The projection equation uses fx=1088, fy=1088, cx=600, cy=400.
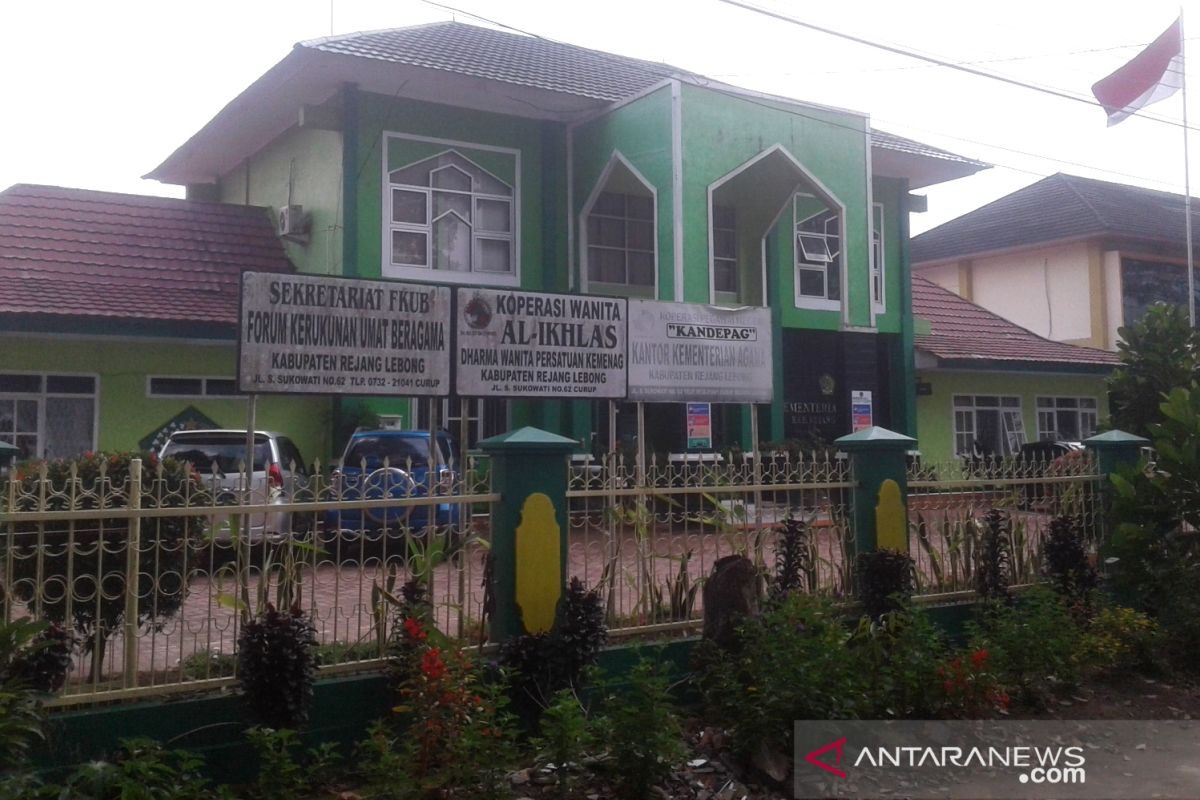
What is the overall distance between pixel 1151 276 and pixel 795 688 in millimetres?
25166

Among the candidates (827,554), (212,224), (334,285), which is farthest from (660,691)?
(212,224)

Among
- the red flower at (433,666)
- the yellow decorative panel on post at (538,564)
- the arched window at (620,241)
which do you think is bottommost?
the red flower at (433,666)

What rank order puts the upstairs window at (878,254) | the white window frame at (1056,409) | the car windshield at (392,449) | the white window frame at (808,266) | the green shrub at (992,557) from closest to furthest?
the green shrub at (992,557) < the car windshield at (392,449) < the white window frame at (808,266) < the upstairs window at (878,254) < the white window frame at (1056,409)

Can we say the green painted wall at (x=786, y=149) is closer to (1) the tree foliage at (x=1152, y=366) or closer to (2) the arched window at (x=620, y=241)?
(2) the arched window at (x=620, y=241)

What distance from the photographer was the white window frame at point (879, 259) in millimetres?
20516

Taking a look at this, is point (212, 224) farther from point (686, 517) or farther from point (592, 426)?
point (686, 517)

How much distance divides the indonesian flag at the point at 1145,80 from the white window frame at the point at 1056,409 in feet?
30.2

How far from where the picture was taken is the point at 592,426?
56.0 feet

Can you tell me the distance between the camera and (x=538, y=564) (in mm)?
6027

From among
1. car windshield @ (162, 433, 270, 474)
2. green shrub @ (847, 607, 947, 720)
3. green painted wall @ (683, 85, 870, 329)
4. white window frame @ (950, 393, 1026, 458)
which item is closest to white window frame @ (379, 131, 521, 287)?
green painted wall @ (683, 85, 870, 329)

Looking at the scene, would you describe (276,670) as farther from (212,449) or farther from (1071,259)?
(1071,259)

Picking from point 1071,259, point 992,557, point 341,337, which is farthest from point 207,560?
point 1071,259

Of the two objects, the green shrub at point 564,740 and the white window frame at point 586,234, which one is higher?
the white window frame at point 586,234
